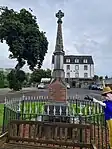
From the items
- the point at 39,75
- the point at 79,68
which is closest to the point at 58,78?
the point at 39,75

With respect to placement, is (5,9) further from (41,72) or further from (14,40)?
(41,72)

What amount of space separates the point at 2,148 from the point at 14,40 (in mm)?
31604

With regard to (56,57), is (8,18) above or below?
above

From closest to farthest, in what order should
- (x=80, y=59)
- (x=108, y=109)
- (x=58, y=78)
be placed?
(x=108, y=109) < (x=58, y=78) < (x=80, y=59)

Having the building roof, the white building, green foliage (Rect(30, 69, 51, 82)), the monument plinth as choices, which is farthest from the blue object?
the building roof

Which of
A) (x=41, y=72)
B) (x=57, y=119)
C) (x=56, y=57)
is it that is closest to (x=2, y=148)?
(x=57, y=119)

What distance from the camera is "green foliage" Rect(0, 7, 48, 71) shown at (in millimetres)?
35688

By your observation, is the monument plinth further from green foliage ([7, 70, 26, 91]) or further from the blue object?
green foliage ([7, 70, 26, 91])

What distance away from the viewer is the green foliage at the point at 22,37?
117ft

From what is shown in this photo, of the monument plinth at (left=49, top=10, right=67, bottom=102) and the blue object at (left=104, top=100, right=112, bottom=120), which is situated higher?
the monument plinth at (left=49, top=10, right=67, bottom=102)

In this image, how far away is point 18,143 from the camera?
18.4 ft

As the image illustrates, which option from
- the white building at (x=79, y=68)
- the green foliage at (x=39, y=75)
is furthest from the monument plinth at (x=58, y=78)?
the white building at (x=79, y=68)

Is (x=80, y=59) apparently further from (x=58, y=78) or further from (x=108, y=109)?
(x=108, y=109)

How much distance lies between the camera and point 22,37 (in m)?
36.4
